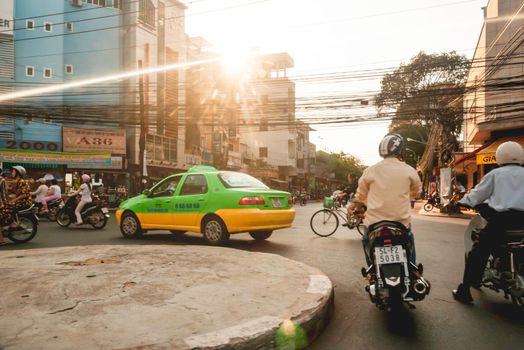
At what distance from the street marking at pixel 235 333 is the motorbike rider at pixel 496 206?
2.34 meters

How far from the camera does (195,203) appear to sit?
8516 mm

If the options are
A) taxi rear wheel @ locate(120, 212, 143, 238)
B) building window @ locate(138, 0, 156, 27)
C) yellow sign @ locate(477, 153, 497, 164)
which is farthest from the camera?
building window @ locate(138, 0, 156, 27)

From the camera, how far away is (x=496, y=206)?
3969mm

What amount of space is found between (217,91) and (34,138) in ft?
61.0

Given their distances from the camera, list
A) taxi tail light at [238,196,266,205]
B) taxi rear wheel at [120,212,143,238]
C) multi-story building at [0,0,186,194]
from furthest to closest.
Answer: multi-story building at [0,0,186,194]
taxi rear wheel at [120,212,143,238]
taxi tail light at [238,196,266,205]

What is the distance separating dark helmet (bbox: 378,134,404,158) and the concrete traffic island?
143 cm

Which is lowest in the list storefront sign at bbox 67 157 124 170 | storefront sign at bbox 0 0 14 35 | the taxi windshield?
the taxi windshield

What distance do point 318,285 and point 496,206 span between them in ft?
6.12

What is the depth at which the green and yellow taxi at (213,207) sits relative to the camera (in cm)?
795

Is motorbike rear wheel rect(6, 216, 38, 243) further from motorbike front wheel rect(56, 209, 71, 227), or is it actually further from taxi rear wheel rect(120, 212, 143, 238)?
motorbike front wheel rect(56, 209, 71, 227)

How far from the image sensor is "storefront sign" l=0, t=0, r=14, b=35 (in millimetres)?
23686

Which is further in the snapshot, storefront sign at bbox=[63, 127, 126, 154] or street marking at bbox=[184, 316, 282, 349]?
storefront sign at bbox=[63, 127, 126, 154]

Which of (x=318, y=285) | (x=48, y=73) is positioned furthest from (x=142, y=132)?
(x=318, y=285)

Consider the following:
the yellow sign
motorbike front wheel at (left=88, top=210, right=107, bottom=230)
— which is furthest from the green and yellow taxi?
the yellow sign
